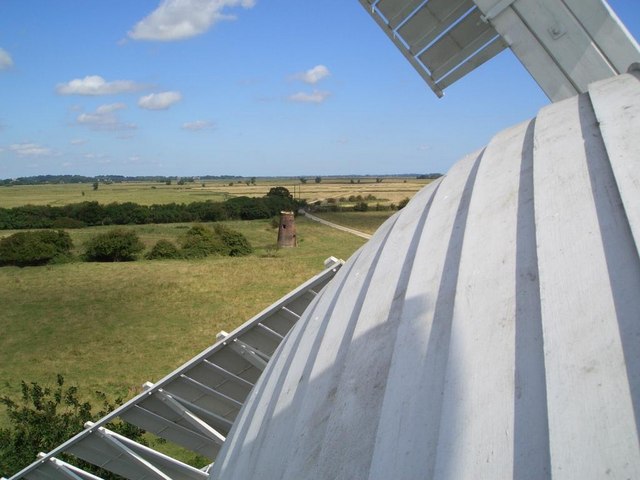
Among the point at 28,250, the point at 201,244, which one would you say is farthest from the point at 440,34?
the point at 201,244

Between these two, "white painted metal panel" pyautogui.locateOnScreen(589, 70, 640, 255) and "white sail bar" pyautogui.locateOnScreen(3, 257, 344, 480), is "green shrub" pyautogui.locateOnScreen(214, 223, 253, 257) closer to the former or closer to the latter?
"white sail bar" pyautogui.locateOnScreen(3, 257, 344, 480)

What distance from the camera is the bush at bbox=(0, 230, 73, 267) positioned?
38875mm

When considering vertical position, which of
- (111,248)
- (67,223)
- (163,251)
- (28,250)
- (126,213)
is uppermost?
(67,223)

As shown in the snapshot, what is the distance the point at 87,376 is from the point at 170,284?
13885 mm

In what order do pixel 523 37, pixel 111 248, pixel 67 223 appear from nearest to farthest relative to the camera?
pixel 523 37 → pixel 111 248 → pixel 67 223

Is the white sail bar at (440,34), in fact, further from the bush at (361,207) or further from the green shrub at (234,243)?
the bush at (361,207)

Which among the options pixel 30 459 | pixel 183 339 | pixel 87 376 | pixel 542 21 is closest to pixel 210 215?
pixel 183 339

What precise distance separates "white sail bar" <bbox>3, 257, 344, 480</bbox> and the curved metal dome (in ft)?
5.80

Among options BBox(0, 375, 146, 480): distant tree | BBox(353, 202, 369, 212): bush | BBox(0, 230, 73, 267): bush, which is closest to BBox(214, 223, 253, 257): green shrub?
BBox(0, 230, 73, 267): bush

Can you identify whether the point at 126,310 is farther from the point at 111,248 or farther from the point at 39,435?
the point at 39,435

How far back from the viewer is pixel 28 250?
128 ft

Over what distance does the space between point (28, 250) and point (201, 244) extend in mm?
12143

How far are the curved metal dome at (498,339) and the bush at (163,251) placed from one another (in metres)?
41.5

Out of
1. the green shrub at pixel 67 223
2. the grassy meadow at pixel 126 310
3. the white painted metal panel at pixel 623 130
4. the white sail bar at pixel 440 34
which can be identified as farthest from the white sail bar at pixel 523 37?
the green shrub at pixel 67 223
